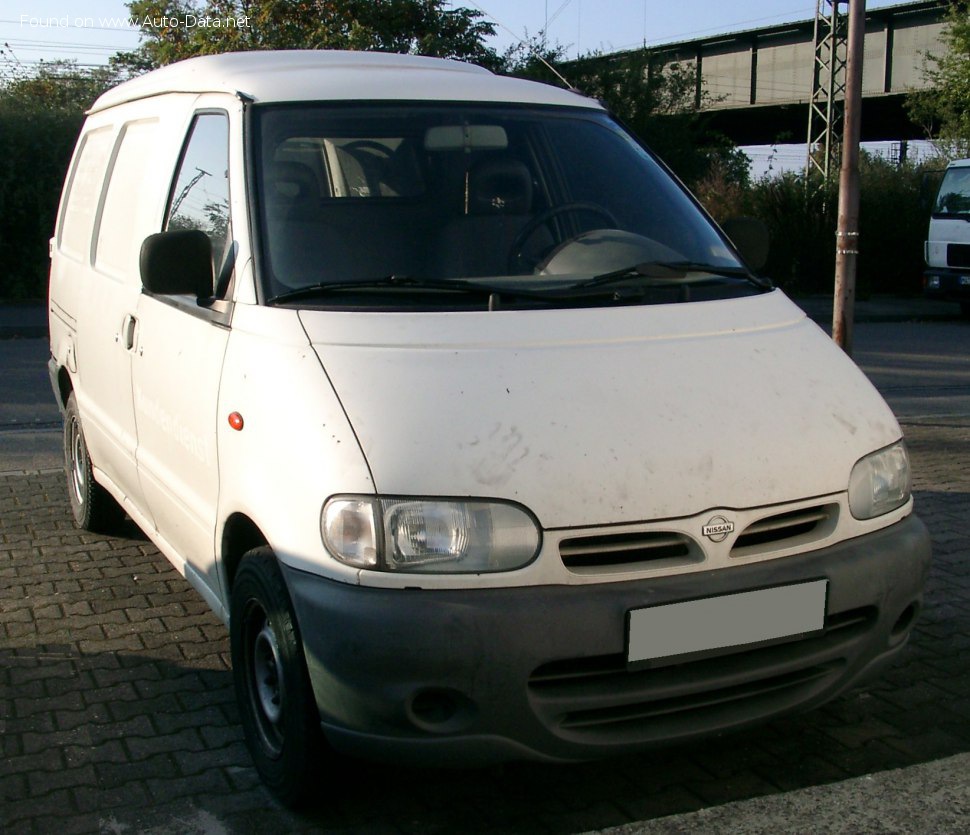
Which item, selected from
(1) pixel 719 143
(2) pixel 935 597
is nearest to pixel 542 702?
(2) pixel 935 597

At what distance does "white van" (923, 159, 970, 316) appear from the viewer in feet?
61.9

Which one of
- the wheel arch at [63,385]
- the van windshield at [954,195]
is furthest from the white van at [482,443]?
the van windshield at [954,195]

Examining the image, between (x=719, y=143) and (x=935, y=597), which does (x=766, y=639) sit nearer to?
(x=935, y=597)

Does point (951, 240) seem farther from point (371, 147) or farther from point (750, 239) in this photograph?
point (371, 147)

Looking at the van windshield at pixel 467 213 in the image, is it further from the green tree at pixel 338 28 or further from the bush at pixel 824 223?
the green tree at pixel 338 28

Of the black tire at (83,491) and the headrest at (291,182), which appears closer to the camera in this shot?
the headrest at (291,182)

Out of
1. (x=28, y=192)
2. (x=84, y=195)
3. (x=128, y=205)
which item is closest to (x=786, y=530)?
(x=128, y=205)

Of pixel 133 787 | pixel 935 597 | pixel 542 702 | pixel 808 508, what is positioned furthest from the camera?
pixel 935 597

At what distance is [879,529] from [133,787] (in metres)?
2.17

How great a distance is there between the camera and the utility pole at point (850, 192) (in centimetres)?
868

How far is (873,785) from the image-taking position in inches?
124

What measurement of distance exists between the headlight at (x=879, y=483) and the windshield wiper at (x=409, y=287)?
1003mm

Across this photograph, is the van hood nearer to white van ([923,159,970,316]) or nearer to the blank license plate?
the blank license plate

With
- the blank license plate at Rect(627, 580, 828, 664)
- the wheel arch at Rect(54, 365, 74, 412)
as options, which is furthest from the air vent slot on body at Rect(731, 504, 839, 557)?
the wheel arch at Rect(54, 365, 74, 412)
